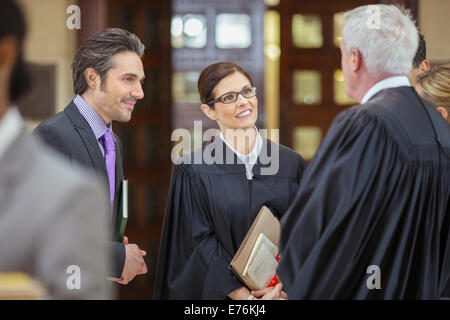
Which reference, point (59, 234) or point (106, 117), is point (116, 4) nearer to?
point (106, 117)

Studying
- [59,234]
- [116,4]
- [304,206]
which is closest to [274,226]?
[304,206]

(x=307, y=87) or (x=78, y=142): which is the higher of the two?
(x=307, y=87)

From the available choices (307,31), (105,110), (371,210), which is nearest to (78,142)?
(105,110)

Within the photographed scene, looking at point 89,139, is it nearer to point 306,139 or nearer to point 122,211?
point 122,211

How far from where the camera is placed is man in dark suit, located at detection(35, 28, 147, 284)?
293 cm

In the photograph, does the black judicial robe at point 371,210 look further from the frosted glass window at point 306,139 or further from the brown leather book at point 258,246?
the frosted glass window at point 306,139

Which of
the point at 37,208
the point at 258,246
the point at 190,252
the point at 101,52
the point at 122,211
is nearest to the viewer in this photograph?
the point at 37,208

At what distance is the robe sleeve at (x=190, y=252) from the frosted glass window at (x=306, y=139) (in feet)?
10.3

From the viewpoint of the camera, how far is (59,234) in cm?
135

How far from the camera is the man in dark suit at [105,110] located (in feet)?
9.61

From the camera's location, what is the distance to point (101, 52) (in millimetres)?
3053

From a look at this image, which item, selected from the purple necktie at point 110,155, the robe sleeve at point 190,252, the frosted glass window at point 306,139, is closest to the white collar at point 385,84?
the robe sleeve at point 190,252

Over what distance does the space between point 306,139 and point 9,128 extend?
5.07 m

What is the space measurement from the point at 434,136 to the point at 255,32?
415 centimetres
